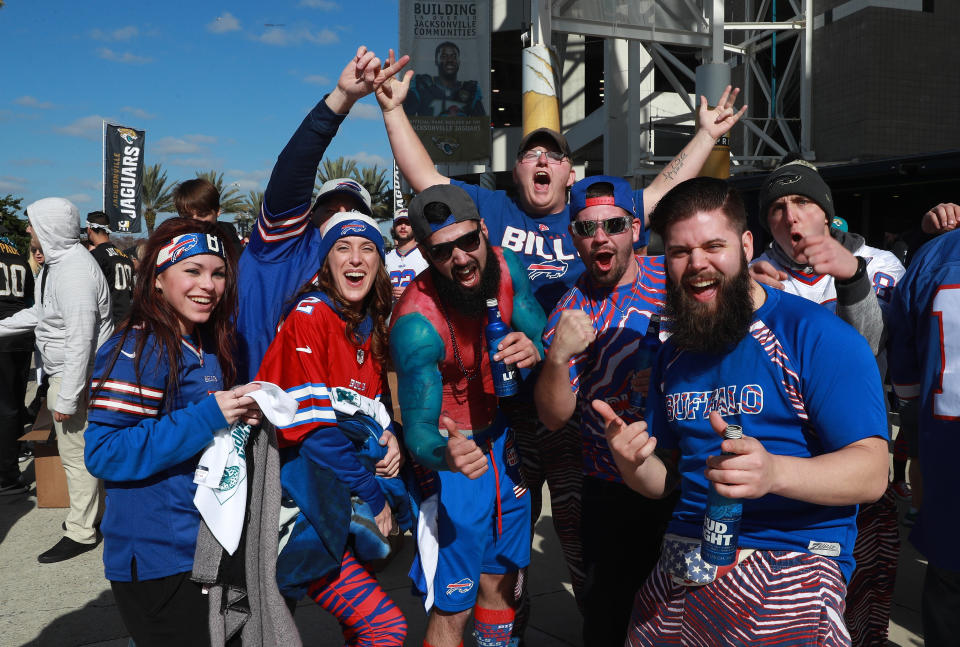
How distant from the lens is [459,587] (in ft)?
9.91

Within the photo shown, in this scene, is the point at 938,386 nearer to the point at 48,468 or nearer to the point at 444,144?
the point at 48,468

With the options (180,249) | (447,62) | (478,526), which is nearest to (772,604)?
(478,526)

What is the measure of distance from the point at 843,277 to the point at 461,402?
1594mm

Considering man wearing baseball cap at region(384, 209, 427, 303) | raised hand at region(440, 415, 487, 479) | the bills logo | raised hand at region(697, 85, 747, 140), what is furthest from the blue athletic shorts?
man wearing baseball cap at region(384, 209, 427, 303)

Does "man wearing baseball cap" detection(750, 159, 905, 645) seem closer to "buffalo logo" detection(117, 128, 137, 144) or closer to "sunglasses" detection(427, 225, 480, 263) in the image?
"sunglasses" detection(427, 225, 480, 263)

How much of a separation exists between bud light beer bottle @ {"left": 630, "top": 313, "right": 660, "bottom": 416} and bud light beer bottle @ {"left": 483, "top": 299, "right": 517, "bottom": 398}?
0.48 metres

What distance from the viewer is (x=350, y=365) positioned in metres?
3.01

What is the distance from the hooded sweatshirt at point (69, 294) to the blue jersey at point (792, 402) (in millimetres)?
4735

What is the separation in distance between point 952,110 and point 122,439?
14725 millimetres

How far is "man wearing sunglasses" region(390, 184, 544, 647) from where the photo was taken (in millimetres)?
2938

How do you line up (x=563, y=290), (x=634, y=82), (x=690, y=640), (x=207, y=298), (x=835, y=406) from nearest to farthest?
(x=835, y=406) → (x=690, y=640) → (x=207, y=298) → (x=563, y=290) → (x=634, y=82)

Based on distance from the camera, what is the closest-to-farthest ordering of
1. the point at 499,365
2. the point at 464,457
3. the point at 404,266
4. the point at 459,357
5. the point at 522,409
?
the point at 464,457
the point at 499,365
the point at 459,357
the point at 522,409
the point at 404,266

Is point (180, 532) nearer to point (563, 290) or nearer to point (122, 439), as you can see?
point (122, 439)

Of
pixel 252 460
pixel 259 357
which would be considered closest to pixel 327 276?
pixel 259 357
